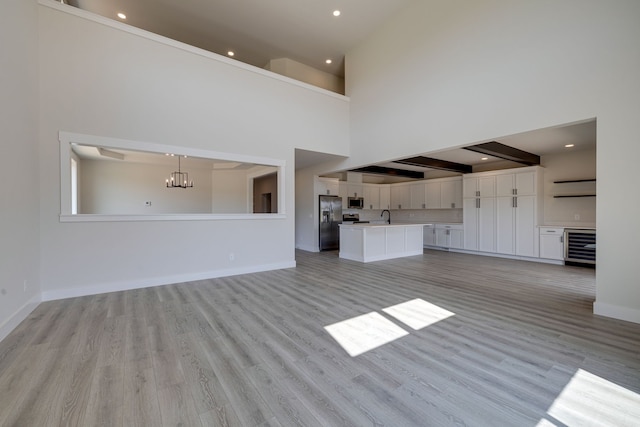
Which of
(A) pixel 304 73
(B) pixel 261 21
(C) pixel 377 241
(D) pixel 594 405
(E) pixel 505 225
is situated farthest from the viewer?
(A) pixel 304 73

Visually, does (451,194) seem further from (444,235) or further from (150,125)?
(150,125)

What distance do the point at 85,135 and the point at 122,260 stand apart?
73.6 inches

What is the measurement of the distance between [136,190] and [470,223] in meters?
9.79

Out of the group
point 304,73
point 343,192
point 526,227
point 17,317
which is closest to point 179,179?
point 304,73

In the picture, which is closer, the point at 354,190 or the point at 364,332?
the point at 364,332

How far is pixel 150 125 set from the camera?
13.9 feet

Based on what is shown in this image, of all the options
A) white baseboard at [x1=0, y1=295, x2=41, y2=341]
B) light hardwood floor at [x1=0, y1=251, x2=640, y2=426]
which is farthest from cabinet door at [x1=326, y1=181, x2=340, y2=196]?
white baseboard at [x1=0, y1=295, x2=41, y2=341]

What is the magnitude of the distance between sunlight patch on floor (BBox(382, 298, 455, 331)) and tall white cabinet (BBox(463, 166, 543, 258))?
15.8ft

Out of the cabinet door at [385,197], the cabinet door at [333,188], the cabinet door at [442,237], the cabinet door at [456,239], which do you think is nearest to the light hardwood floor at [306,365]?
the cabinet door at [456,239]

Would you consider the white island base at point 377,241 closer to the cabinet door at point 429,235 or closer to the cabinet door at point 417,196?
the cabinet door at point 429,235

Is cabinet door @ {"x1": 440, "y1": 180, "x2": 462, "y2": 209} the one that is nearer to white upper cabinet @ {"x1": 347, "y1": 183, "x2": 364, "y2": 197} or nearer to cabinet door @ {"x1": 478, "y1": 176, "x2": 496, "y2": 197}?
cabinet door @ {"x1": 478, "y1": 176, "x2": 496, "y2": 197}

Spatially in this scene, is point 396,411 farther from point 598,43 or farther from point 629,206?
point 598,43

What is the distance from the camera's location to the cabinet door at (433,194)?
28.6 ft

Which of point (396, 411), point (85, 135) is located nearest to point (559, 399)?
point (396, 411)
